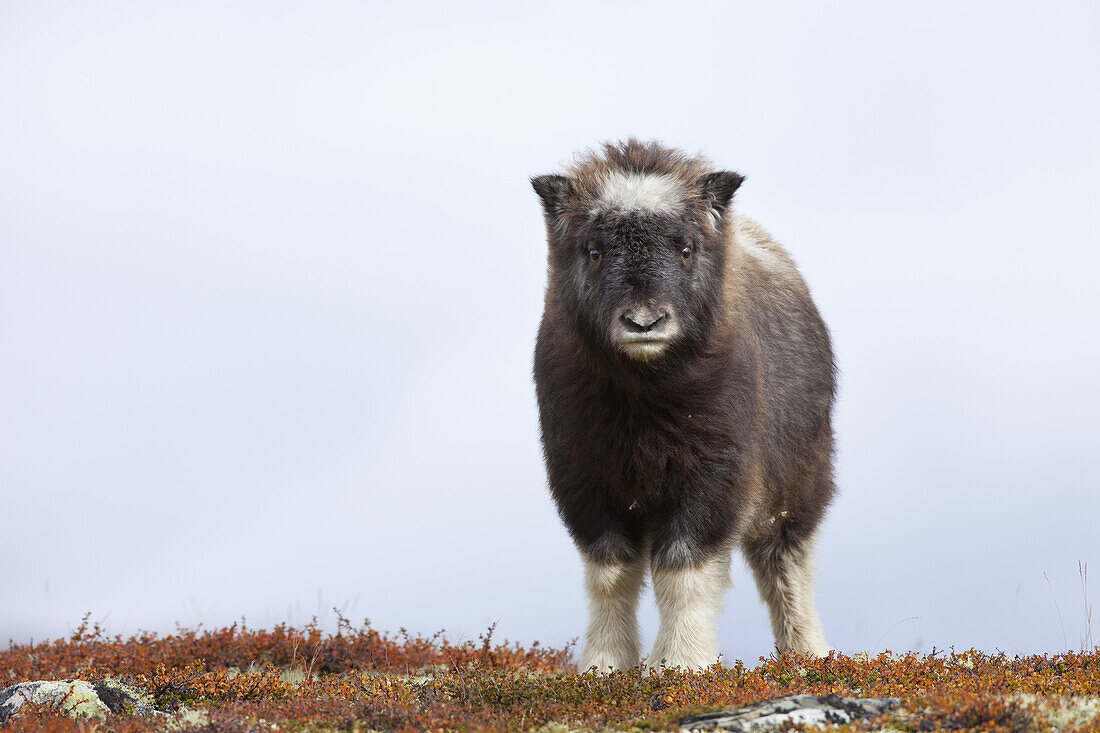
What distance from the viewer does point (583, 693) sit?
6.11 meters

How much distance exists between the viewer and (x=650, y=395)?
24.0ft

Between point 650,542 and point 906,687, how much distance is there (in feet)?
7.40

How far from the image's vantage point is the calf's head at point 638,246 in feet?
22.2

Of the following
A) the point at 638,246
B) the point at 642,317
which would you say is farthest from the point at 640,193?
the point at 642,317

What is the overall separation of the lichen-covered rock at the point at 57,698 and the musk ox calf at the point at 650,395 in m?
3.22

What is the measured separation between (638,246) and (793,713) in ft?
10.3

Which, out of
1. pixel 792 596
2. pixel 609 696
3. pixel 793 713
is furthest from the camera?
pixel 792 596

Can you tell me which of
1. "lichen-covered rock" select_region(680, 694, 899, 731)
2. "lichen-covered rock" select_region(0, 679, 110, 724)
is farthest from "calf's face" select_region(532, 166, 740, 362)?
"lichen-covered rock" select_region(0, 679, 110, 724)

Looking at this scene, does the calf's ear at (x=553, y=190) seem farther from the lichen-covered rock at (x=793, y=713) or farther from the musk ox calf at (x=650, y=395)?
the lichen-covered rock at (x=793, y=713)

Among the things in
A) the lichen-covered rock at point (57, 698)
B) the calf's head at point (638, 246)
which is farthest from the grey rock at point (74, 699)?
the calf's head at point (638, 246)

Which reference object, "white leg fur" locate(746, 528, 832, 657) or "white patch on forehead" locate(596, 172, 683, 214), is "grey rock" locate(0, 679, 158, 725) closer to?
"white patch on forehead" locate(596, 172, 683, 214)

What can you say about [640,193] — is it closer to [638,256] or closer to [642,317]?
[638,256]

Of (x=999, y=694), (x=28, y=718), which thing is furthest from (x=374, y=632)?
(x=999, y=694)

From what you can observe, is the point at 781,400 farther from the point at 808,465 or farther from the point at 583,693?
the point at 583,693
